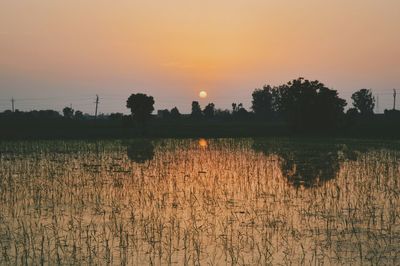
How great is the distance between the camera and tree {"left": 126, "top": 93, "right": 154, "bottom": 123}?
192 feet

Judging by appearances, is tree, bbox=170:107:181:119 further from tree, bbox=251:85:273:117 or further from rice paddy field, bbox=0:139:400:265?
rice paddy field, bbox=0:139:400:265

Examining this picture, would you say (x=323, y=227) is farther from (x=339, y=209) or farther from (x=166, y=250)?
(x=166, y=250)

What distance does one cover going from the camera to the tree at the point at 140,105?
192 ft

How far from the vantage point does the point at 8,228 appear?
36.3ft

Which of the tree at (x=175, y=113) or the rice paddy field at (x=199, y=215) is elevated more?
Result: the tree at (x=175, y=113)

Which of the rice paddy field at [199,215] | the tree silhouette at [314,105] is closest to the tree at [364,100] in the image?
the tree silhouette at [314,105]

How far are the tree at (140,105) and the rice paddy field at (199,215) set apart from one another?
116 feet

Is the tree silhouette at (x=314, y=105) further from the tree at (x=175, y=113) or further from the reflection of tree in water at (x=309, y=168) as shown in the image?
the tree at (x=175, y=113)

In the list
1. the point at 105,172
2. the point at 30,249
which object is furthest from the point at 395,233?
the point at 105,172

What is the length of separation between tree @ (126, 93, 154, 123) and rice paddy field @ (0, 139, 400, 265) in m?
Answer: 35.4

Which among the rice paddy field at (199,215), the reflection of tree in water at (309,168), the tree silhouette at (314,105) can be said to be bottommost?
the rice paddy field at (199,215)

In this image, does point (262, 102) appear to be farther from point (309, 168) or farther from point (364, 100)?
point (309, 168)

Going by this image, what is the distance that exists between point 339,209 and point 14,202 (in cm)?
920

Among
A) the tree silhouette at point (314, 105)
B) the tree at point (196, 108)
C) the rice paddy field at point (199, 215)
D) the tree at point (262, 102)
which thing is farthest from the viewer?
the tree at point (262, 102)
